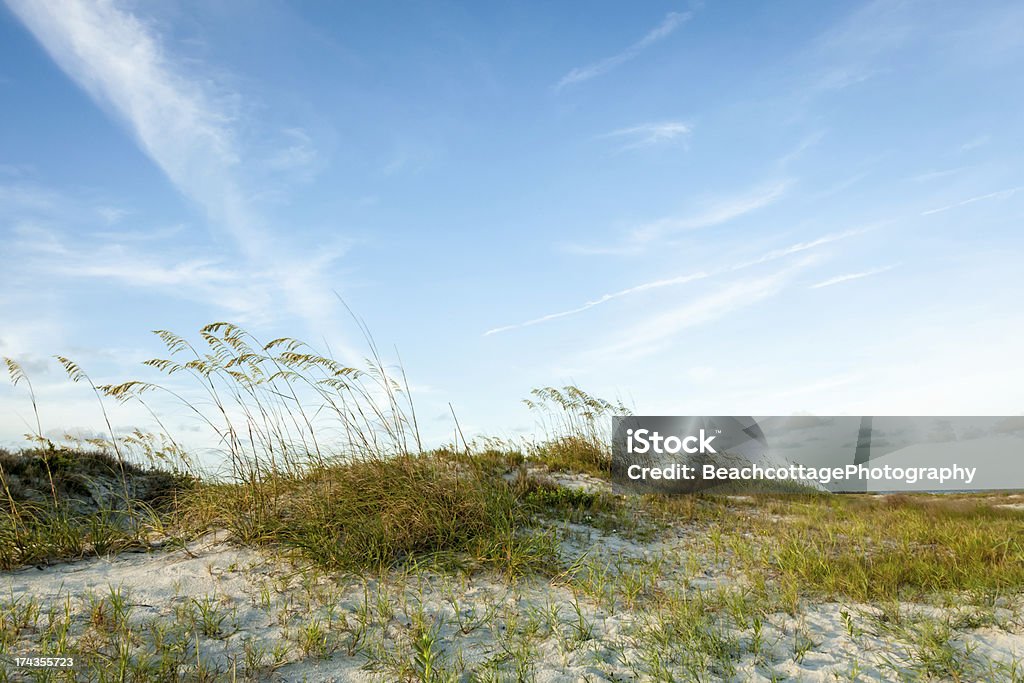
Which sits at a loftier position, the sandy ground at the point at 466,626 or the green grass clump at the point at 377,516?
the green grass clump at the point at 377,516

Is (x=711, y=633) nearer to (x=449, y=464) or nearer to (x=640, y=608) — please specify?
(x=640, y=608)

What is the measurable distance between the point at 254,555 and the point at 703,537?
17.2 ft

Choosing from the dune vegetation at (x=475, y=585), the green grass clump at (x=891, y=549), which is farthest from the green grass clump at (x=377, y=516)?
the green grass clump at (x=891, y=549)

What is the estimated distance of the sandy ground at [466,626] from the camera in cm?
442

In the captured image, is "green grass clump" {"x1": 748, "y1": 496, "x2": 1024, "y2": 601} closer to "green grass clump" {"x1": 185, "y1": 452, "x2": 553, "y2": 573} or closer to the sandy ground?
the sandy ground

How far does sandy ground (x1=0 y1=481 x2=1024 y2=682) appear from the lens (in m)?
4.42

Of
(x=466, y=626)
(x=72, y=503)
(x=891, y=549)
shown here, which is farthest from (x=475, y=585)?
(x=72, y=503)

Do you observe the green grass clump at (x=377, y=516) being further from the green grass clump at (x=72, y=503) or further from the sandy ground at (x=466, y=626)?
the green grass clump at (x=72, y=503)

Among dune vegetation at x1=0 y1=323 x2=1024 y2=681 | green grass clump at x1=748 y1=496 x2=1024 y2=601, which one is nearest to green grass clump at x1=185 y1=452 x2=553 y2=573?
dune vegetation at x1=0 y1=323 x2=1024 y2=681

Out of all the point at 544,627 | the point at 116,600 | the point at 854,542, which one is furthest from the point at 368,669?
the point at 854,542

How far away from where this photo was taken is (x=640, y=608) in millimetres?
5480

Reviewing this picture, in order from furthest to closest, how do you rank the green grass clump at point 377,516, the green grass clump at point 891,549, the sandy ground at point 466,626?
the green grass clump at point 891,549, the green grass clump at point 377,516, the sandy ground at point 466,626

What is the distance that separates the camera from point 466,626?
4.98 m

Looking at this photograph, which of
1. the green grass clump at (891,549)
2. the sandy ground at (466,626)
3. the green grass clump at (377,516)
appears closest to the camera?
the sandy ground at (466,626)
